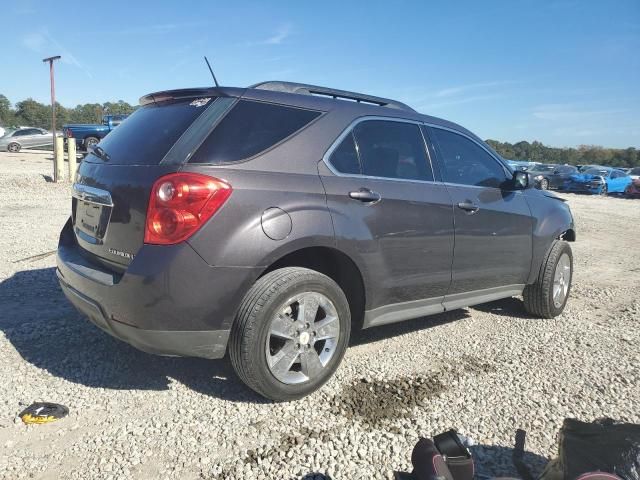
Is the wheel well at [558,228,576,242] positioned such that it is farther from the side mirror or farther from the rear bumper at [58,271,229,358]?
the rear bumper at [58,271,229,358]

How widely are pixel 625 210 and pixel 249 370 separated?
18.6m

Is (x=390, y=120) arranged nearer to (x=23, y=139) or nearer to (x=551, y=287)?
(x=551, y=287)

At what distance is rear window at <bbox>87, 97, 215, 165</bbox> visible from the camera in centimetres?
284

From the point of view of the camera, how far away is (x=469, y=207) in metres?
3.89

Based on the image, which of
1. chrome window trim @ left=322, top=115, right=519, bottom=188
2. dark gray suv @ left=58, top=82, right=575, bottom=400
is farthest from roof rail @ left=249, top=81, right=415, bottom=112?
chrome window trim @ left=322, top=115, right=519, bottom=188

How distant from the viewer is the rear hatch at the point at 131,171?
2.68 m

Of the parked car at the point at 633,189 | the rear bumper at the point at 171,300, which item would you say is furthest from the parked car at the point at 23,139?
the parked car at the point at 633,189

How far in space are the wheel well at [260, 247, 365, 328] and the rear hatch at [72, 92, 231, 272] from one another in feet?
2.76

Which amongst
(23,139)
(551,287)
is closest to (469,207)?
(551,287)

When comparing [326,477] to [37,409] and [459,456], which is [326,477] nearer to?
[459,456]

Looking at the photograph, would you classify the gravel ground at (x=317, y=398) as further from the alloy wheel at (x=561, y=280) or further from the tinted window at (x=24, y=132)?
the tinted window at (x=24, y=132)

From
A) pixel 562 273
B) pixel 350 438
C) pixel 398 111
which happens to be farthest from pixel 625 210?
pixel 350 438

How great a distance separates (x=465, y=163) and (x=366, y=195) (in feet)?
4.55

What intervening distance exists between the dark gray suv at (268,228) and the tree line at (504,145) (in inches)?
2281
